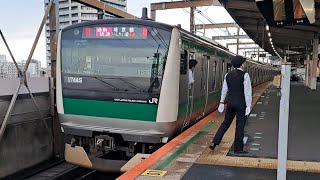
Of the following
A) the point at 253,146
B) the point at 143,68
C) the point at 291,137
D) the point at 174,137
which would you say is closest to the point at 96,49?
the point at 143,68

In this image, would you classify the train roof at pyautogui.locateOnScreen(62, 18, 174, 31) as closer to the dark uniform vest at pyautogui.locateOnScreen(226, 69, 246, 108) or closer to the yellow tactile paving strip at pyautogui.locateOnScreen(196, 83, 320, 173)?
the dark uniform vest at pyautogui.locateOnScreen(226, 69, 246, 108)

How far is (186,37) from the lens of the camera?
744 cm

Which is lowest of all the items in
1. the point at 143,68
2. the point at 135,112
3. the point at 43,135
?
the point at 43,135

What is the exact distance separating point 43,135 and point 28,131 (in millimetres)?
698

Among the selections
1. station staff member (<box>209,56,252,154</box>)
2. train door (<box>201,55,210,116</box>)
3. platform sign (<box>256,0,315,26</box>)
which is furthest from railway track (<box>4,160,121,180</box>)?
platform sign (<box>256,0,315,26</box>)

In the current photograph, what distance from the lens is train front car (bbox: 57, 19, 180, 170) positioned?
6574 mm

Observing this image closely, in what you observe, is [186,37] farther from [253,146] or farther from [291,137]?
[291,137]

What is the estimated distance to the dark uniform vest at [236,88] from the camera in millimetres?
5957

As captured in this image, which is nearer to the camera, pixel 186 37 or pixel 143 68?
pixel 143 68

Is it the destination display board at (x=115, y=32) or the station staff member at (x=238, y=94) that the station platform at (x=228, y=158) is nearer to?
the station staff member at (x=238, y=94)

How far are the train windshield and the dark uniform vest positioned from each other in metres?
1.23

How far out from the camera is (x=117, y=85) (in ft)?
22.2

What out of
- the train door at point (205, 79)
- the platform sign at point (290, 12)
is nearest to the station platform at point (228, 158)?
the train door at point (205, 79)

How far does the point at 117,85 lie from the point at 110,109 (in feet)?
1.45
